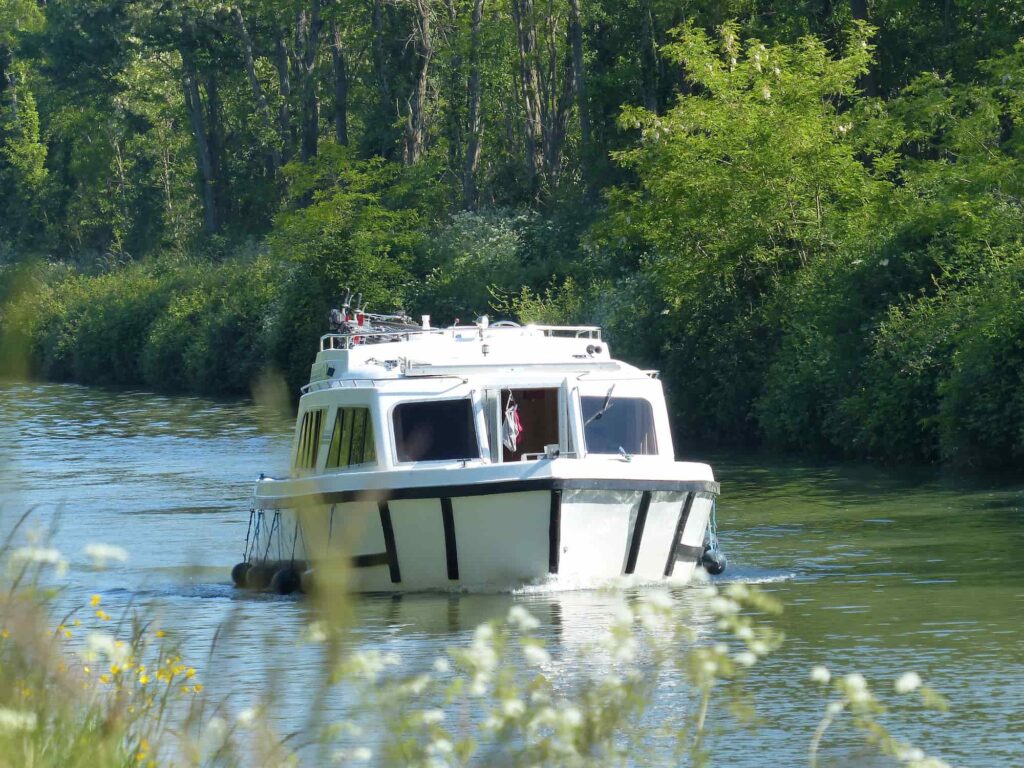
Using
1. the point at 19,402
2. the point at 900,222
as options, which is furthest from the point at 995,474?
the point at 19,402

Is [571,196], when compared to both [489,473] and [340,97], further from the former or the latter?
[489,473]

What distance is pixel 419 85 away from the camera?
55750 mm

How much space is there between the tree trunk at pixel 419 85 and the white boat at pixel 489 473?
38293 mm

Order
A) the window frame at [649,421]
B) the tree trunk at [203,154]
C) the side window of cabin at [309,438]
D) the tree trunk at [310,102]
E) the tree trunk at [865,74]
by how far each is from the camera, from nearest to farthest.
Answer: the window frame at [649,421] < the side window of cabin at [309,438] < the tree trunk at [865,74] < the tree trunk at [310,102] < the tree trunk at [203,154]

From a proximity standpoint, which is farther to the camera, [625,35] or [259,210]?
[259,210]

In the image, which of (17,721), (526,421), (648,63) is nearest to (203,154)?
(648,63)

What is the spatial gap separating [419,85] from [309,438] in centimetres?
3950

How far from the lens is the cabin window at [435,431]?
1548 centimetres

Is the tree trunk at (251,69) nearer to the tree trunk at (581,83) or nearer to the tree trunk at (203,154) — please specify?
the tree trunk at (203,154)

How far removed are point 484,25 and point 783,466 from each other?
29.1 m

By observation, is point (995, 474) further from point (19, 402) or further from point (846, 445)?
point (19, 402)

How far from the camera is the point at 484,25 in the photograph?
52.8 metres

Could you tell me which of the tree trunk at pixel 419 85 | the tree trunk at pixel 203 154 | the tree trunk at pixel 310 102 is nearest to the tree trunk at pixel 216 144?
the tree trunk at pixel 203 154

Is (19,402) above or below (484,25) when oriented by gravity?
below
